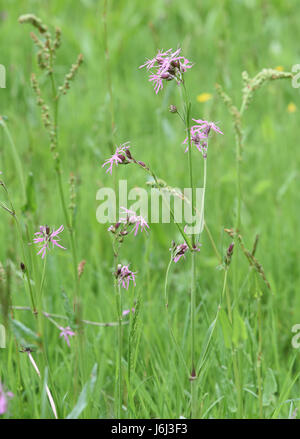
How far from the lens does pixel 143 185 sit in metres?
2.55

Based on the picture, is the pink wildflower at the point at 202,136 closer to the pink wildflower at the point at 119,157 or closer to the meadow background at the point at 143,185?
the pink wildflower at the point at 119,157

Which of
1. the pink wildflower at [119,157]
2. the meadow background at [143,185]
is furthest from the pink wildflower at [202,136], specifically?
the meadow background at [143,185]

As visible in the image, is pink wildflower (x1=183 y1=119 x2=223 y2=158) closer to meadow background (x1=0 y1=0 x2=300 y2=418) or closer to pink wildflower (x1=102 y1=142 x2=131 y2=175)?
pink wildflower (x1=102 y1=142 x2=131 y2=175)

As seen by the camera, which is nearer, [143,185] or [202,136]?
[202,136]

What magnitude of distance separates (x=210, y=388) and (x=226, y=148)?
1.60 meters

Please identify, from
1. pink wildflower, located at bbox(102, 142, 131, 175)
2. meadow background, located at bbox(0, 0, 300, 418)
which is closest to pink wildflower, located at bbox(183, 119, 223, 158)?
pink wildflower, located at bbox(102, 142, 131, 175)

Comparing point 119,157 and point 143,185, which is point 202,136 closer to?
point 119,157

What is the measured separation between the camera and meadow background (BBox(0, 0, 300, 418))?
1370mm

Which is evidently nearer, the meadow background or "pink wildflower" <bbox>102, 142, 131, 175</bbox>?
"pink wildflower" <bbox>102, 142, 131, 175</bbox>

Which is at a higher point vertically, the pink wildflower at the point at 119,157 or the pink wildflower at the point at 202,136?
the pink wildflower at the point at 202,136

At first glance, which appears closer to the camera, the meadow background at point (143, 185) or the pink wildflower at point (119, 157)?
the pink wildflower at point (119, 157)

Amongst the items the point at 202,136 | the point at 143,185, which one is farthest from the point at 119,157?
the point at 143,185

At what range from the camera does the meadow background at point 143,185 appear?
1.37 meters
